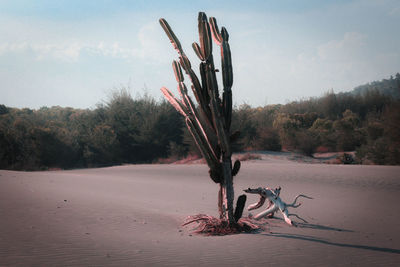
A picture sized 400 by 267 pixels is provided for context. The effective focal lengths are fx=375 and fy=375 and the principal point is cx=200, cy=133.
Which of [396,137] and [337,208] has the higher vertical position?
[396,137]

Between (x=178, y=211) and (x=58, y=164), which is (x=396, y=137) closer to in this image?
(x=178, y=211)

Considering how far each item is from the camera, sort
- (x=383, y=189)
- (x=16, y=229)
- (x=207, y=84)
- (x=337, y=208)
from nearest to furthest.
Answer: (x=16, y=229), (x=207, y=84), (x=337, y=208), (x=383, y=189)

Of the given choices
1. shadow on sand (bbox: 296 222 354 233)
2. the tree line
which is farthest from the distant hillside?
shadow on sand (bbox: 296 222 354 233)

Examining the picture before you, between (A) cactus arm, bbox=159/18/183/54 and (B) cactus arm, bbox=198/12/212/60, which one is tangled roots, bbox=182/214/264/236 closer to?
(B) cactus arm, bbox=198/12/212/60

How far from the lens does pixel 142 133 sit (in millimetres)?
31109

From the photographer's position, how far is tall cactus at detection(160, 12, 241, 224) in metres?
7.65

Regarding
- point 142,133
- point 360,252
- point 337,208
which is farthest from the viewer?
point 142,133

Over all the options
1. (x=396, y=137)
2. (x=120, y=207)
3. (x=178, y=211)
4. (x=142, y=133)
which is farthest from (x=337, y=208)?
(x=142, y=133)

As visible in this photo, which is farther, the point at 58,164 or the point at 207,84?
the point at 58,164

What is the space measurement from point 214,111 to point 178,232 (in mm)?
2633

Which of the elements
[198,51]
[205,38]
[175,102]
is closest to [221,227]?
[175,102]

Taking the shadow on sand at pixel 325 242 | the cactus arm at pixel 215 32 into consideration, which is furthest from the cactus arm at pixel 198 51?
the shadow on sand at pixel 325 242

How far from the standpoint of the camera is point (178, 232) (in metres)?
7.83

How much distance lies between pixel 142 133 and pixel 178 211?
2091 centimetres
